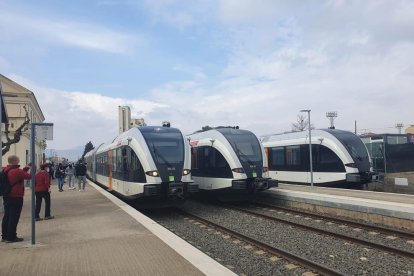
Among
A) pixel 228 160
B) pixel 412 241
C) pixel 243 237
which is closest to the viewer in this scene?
pixel 412 241

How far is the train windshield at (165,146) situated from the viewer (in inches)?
549

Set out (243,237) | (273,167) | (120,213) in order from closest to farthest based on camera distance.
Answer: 1. (243,237)
2. (120,213)
3. (273,167)

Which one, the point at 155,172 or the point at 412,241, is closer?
the point at 412,241

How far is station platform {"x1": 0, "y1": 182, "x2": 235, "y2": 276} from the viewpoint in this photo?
245 inches

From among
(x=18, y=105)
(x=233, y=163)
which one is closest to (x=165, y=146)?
(x=233, y=163)

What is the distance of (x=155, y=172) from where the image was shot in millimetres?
13633

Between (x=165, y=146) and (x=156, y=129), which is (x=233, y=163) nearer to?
(x=165, y=146)

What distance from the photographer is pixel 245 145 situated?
53.4 ft

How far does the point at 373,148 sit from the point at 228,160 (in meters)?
12.1

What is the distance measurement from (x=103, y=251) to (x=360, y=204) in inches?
326

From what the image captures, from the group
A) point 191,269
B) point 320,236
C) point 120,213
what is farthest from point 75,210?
point 191,269

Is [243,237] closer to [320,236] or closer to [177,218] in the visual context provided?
[320,236]

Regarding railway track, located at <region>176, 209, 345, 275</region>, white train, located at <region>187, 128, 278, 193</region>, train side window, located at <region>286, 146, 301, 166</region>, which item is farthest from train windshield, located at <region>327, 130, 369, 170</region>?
railway track, located at <region>176, 209, 345, 275</region>

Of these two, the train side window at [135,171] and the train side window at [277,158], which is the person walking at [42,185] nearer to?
the train side window at [135,171]
